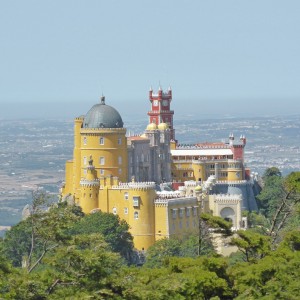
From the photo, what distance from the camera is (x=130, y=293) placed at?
188ft

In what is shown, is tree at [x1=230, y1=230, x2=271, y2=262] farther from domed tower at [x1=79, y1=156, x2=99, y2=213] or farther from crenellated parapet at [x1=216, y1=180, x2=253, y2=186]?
crenellated parapet at [x1=216, y1=180, x2=253, y2=186]

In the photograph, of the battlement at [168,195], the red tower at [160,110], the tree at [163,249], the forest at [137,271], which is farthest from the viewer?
the red tower at [160,110]

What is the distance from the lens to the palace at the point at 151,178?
108312 mm

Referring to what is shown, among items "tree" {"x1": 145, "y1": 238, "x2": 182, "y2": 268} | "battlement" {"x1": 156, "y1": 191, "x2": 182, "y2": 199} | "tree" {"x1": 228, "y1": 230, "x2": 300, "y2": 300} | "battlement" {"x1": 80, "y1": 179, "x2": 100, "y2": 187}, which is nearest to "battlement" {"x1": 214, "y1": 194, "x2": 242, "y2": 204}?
"battlement" {"x1": 156, "y1": 191, "x2": 182, "y2": 199}

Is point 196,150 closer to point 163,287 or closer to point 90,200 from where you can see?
point 90,200

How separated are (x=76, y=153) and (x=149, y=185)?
10.7 meters

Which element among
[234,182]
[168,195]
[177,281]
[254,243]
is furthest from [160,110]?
[177,281]

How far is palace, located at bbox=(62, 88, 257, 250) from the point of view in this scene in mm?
108312

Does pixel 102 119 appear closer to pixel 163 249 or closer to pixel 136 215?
pixel 136 215

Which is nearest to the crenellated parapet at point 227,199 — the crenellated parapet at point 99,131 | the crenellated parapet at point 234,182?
the crenellated parapet at point 234,182

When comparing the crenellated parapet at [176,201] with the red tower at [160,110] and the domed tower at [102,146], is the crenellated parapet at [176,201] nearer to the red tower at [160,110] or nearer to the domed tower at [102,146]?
the domed tower at [102,146]

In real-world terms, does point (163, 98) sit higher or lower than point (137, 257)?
higher

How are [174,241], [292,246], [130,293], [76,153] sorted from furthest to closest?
[76,153] < [174,241] < [292,246] < [130,293]

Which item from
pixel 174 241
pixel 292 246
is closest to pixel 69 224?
pixel 292 246
